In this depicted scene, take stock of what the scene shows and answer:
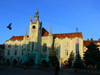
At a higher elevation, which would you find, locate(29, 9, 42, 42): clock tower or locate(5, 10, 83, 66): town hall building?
locate(29, 9, 42, 42): clock tower

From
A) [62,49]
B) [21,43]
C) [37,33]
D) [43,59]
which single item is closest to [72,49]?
[62,49]

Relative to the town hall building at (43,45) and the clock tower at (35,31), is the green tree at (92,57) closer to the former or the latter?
the town hall building at (43,45)

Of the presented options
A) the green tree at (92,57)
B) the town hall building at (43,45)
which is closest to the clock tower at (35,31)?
the town hall building at (43,45)

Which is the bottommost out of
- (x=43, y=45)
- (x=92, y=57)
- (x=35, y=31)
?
(x=92, y=57)

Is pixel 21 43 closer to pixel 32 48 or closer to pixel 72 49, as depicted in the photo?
pixel 32 48

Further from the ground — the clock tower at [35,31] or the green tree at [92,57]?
the clock tower at [35,31]

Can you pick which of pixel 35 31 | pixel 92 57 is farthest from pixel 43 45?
pixel 92 57

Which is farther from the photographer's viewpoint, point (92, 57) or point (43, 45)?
Result: point (43, 45)

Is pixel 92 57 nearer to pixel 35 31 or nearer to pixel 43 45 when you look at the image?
pixel 43 45

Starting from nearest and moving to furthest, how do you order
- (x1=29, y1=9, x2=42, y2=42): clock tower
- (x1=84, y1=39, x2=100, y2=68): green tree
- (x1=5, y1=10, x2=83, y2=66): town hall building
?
(x1=84, y1=39, x2=100, y2=68): green tree → (x1=5, y1=10, x2=83, y2=66): town hall building → (x1=29, y1=9, x2=42, y2=42): clock tower

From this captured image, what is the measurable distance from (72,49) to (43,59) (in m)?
11.8

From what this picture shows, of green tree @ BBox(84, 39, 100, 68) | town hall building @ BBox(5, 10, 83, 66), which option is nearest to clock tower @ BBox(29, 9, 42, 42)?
town hall building @ BBox(5, 10, 83, 66)

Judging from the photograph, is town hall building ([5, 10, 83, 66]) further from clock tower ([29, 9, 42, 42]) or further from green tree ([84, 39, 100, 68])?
green tree ([84, 39, 100, 68])

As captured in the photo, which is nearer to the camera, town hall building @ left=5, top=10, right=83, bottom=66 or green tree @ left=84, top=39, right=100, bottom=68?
green tree @ left=84, top=39, right=100, bottom=68
